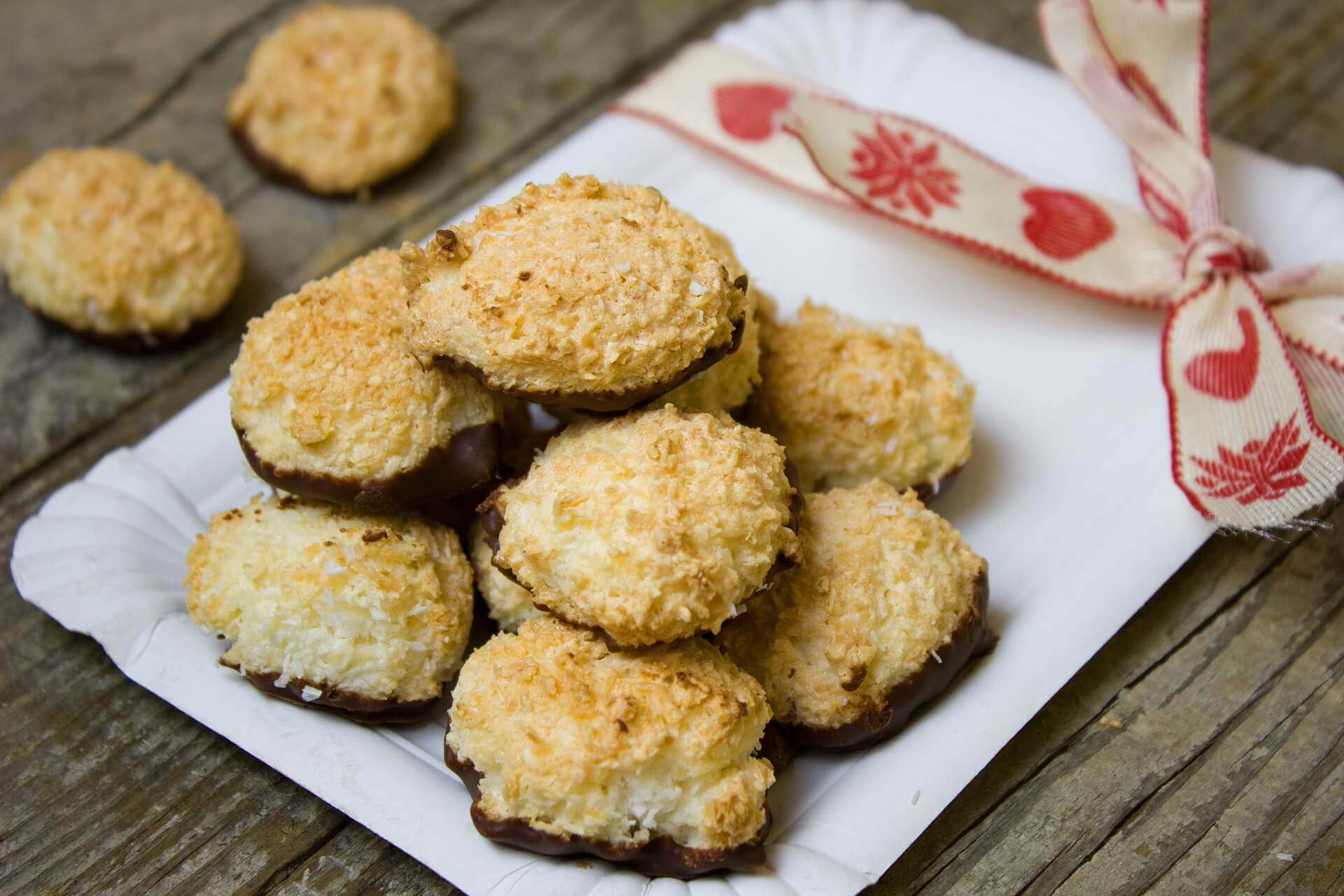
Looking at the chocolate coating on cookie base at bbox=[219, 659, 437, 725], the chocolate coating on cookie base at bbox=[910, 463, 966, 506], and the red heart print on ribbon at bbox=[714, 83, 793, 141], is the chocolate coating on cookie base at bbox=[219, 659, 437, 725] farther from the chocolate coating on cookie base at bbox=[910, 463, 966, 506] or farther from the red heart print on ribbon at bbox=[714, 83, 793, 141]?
the red heart print on ribbon at bbox=[714, 83, 793, 141]

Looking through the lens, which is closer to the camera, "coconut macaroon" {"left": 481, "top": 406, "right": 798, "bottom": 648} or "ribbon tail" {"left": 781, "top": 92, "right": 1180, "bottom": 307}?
"coconut macaroon" {"left": 481, "top": 406, "right": 798, "bottom": 648}

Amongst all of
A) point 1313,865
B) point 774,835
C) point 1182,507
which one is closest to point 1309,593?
point 1182,507

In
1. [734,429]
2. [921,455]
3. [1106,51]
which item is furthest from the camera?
[1106,51]

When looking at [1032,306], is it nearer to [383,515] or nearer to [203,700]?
[383,515]

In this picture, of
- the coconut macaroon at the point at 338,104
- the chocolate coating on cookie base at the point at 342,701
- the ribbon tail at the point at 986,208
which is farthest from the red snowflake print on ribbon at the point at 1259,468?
the coconut macaroon at the point at 338,104

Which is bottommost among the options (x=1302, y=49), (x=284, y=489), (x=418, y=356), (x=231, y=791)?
(x=231, y=791)

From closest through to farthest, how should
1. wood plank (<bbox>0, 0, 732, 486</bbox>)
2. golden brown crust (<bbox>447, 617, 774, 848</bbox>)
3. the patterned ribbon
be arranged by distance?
golden brown crust (<bbox>447, 617, 774, 848</bbox>)
the patterned ribbon
wood plank (<bbox>0, 0, 732, 486</bbox>)

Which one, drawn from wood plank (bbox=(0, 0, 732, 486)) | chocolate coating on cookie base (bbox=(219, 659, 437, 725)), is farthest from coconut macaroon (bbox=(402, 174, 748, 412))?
wood plank (bbox=(0, 0, 732, 486))

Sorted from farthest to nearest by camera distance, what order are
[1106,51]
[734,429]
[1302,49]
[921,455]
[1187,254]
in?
[1302,49], [1106,51], [1187,254], [921,455], [734,429]
